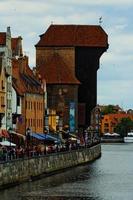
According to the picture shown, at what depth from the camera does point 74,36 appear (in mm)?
154375

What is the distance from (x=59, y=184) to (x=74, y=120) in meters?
74.8

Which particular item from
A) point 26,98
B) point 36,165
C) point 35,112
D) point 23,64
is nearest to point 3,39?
point 26,98

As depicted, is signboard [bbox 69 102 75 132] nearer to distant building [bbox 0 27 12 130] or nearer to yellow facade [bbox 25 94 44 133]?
yellow facade [bbox 25 94 44 133]

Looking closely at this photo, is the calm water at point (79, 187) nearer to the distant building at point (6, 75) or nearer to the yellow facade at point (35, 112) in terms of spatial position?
the distant building at point (6, 75)

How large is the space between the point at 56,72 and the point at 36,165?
71.7 m

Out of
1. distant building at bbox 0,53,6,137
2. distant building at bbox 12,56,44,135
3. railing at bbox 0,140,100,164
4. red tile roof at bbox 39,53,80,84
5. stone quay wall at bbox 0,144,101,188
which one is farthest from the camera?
red tile roof at bbox 39,53,80,84

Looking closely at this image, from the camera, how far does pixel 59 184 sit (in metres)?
70.9

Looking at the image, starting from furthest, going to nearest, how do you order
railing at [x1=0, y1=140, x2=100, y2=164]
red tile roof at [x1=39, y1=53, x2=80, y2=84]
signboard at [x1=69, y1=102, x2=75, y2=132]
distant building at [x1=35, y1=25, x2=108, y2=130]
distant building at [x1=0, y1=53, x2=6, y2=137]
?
1. distant building at [x1=35, y1=25, x2=108, y2=130]
2. red tile roof at [x1=39, y1=53, x2=80, y2=84]
3. signboard at [x1=69, y1=102, x2=75, y2=132]
4. distant building at [x1=0, y1=53, x2=6, y2=137]
5. railing at [x1=0, y1=140, x2=100, y2=164]

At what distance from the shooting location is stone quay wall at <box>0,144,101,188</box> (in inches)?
2537

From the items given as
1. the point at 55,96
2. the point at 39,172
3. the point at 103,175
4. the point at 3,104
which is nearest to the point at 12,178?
the point at 39,172

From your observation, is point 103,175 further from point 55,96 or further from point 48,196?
point 55,96

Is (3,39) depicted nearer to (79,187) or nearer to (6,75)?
(6,75)

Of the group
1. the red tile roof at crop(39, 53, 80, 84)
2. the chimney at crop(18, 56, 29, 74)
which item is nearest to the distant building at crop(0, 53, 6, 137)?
the chimney at crop(18, 56, 29, 74)

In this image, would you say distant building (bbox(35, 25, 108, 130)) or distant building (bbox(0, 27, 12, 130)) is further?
distant building (bbox(35, 25, 108, 130))
